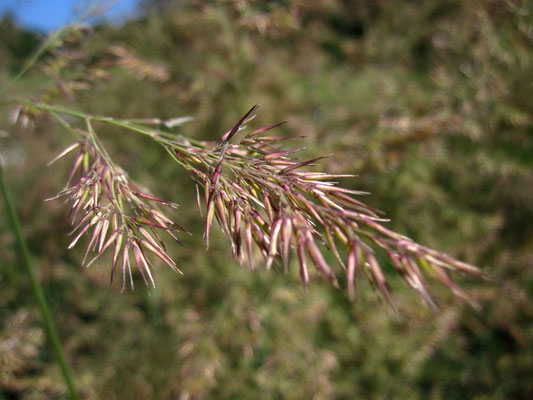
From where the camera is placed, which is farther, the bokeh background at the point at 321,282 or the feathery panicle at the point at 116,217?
the bokeh background at the point at 321,282

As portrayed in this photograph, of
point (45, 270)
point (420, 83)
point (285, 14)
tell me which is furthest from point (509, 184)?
point (45, 270)

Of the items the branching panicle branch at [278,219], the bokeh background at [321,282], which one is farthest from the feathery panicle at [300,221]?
the bokeh background at [321,282]

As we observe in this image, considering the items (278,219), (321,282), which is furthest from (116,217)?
(321,282)

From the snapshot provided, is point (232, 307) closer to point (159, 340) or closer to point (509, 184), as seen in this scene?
point (159, 340)

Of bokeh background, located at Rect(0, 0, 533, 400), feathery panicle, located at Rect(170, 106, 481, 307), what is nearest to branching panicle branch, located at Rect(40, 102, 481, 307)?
feathery panicle, located at Rect(170, 106, 481, 307)

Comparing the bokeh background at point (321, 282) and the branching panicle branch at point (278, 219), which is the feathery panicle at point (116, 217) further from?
the bokeh background at point (321, 282)

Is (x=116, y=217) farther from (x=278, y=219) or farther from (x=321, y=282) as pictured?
(x=321, y=282)

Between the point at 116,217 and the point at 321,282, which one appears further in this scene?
the point at 321,282

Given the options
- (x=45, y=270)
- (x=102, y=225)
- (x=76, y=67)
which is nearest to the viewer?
(x=102, y=225)

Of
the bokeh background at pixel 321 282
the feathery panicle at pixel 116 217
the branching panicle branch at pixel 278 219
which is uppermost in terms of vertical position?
the branching panicle branch at pixel 278 219
